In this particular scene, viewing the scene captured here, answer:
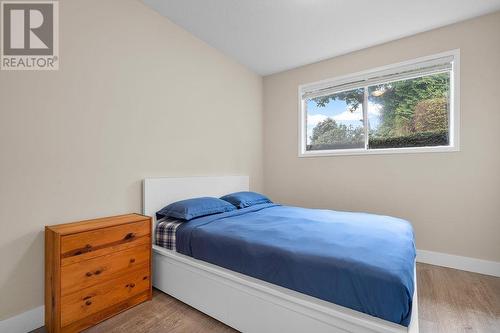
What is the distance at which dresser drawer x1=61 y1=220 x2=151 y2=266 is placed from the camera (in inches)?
59.6

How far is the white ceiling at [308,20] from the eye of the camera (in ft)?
7.43

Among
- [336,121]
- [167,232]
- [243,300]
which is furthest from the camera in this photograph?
[336,121]

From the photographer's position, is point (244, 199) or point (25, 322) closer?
point (25, 322)

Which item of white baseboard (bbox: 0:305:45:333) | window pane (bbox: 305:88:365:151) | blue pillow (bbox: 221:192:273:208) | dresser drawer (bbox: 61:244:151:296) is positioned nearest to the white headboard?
blue pillow (bbox: 221:192:273:208)

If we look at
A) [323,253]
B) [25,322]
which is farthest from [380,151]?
[25,322]

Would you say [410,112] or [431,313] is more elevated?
[410,112]

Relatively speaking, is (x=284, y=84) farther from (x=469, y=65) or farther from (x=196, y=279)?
(x=196, y=279)

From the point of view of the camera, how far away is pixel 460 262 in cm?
253

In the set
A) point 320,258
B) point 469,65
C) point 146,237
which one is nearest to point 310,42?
point 469,65

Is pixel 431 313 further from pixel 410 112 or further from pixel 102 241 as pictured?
pixel 102 241

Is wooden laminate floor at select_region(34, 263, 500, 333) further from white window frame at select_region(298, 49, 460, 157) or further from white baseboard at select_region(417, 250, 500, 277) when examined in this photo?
white window frame at select_region(298, 49, 460, 157)

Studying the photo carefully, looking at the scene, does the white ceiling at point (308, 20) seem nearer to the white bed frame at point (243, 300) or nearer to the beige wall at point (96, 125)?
the beige wall at point (96, 125)

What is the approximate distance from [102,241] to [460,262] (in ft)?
11.5

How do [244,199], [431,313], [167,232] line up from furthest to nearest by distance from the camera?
[244,199]
[167,232]
[431,313]
